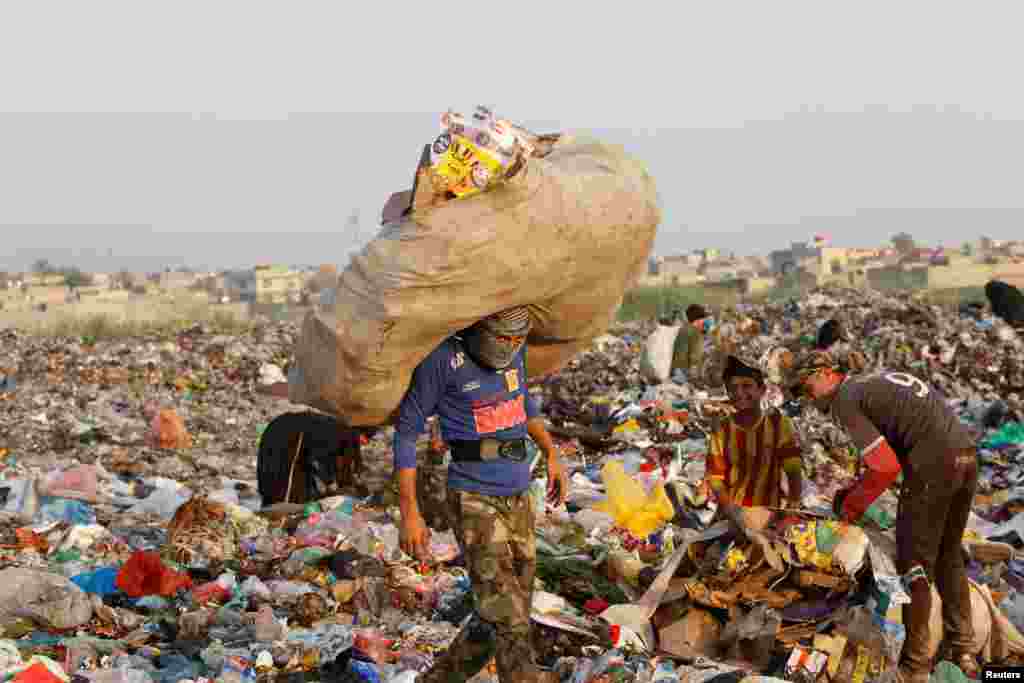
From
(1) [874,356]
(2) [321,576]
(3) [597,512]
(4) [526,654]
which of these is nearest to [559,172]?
(4) [526,654]

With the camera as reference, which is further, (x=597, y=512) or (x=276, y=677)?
(x=597, y=512)

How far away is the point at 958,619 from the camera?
3.85 meters

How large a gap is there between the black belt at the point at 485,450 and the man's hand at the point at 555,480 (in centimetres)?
35

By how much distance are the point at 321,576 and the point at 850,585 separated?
245cm

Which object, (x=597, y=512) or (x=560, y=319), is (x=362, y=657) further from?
(x=597, y=512)

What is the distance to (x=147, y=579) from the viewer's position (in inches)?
188

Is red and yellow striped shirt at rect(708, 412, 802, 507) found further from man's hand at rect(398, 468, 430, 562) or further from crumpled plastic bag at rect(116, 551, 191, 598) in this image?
crumpled plastic bag at rect(116, 551, 191, 598)

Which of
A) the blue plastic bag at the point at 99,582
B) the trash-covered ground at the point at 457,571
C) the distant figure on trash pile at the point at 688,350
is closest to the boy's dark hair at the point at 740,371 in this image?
the trash-covered ground at the point at 457,571

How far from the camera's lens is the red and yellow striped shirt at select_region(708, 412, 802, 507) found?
4.36 meters

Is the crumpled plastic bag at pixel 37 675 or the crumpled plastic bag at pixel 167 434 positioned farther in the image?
the crumpled plastic bag at pixel 167 434

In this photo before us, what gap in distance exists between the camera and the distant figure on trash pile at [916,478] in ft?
12.2

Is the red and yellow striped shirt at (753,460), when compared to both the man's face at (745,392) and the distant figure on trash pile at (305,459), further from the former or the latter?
the distant figure on trash pile at (305,459)

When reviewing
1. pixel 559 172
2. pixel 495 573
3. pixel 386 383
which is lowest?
pixel 495 573

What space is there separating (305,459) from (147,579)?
175 centimetres
